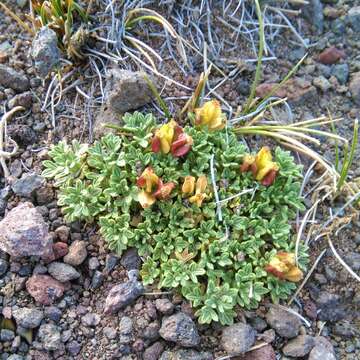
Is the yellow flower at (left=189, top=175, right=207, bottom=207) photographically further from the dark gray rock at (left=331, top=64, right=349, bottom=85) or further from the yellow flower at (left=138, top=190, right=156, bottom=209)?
the dark gray rock at (left=331, top=64, right=349, bottom=85)

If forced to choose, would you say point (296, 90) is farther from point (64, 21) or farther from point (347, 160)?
point (64, 21)

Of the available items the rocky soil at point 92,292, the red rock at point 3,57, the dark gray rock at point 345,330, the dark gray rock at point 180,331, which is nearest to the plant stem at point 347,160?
the rocky soil at point 92,292

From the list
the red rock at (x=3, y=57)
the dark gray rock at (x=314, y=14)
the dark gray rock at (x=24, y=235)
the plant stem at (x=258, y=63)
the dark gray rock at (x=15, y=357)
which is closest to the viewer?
the dark gray rock at (x=15, y=357)

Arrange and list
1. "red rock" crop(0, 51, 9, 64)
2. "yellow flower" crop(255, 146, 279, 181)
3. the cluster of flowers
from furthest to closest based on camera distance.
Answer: "red rock" crop(0, 51, 9, 64)
"yellow flower" crop(255, 146, 279, 181)
the cluster of flowers

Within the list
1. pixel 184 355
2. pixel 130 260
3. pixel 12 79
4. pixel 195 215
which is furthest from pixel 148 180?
pixel 12 79

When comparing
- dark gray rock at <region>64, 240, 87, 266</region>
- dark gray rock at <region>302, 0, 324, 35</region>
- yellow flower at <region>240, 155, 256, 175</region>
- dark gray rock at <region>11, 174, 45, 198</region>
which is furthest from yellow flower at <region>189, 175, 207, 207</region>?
dark gray rock at <region>302, 0, 324, 35</region>

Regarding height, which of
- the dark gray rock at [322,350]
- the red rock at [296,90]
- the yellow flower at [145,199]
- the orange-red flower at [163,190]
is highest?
the red rock at [296,90]

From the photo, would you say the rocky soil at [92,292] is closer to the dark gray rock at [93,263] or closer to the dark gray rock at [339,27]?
the dark gray rock at [93,263]
